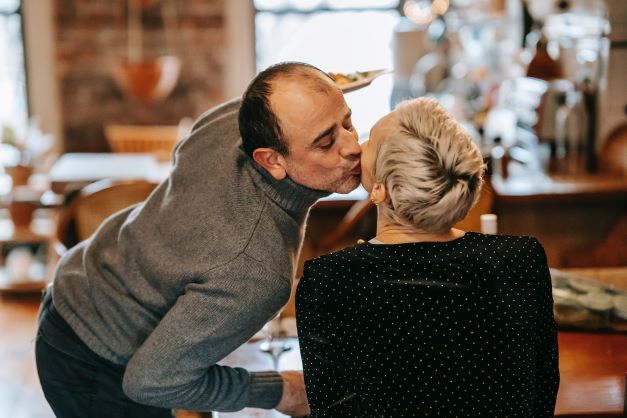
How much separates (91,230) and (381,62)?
16.3ft

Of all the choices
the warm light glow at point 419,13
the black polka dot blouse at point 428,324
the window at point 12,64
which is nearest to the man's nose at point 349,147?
the black polka dot blouse at point 428,324

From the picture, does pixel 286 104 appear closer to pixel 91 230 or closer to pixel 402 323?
pixel 402 323

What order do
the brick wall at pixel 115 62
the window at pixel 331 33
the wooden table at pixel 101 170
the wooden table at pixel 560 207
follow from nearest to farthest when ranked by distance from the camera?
the wooden table at pixel 560 207, the wooden table at pixel 101 170, the brick wall at pixel 115 62, the window at pixel 331 33

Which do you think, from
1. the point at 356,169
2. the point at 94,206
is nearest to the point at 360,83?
the point at 356,169

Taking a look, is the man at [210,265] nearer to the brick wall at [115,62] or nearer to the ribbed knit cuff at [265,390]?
the ribbed knit cuff at [265,390]

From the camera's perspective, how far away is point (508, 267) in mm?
1426

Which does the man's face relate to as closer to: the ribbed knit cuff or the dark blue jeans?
the ribbed knit cuff

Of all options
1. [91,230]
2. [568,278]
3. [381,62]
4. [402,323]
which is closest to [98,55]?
[381,62]

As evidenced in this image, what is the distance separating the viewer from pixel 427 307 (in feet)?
4.65

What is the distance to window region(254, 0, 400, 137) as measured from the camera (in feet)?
24.6

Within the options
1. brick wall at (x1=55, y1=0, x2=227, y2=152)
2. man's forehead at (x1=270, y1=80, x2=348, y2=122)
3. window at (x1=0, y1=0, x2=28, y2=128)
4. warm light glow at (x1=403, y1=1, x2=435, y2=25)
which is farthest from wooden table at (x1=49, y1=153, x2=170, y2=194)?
man's forehead at (x1=270, y1=80, x2=348, y2=122)

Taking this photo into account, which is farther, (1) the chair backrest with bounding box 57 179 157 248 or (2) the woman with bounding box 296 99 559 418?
(1) the chair backrest with bounding box 57 179 157 248

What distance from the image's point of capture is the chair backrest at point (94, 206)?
3.29 metres

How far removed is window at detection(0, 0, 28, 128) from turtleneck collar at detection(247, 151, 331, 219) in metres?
6.07
